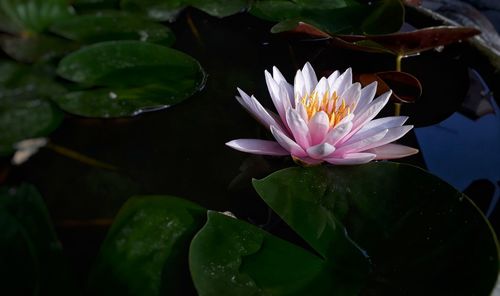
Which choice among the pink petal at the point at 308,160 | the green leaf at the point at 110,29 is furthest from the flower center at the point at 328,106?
the green leaf at the point at 110,29

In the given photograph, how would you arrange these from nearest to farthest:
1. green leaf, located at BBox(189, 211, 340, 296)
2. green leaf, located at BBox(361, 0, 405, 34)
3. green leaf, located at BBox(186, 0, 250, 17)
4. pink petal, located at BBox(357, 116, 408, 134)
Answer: green leaf, located at BBox(189, 211, 340, 296), pink petal, located at BBox(357, 116, 408, 134), green leaf, located at BBox(361, 0, 405, 34), green leaf, located at BBox(186, 0, 250, 17)

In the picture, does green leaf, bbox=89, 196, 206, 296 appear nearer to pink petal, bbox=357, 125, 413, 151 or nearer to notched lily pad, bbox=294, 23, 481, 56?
pink petal, bbox=357, 125, 413, 151

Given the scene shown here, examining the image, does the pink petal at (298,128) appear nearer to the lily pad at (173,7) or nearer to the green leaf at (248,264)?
the green leaf at (248,264)

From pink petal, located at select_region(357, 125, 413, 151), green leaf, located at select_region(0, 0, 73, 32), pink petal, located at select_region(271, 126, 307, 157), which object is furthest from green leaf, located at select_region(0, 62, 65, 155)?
pink petal, located at select_region(357, 125, 413, 151)

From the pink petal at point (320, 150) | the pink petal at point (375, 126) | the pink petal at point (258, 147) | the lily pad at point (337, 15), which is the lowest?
the pink petal at point (258, 147)

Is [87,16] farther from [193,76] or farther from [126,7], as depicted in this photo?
[193,76]

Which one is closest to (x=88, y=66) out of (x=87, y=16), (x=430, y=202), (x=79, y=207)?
(x=87, y=16)
